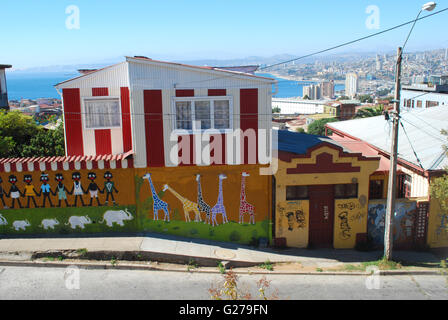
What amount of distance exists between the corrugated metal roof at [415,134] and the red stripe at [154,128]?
7608 mm

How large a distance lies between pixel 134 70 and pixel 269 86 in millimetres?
4570

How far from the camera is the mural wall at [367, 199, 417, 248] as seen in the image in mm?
14867

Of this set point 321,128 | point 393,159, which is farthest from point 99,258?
point 321,128

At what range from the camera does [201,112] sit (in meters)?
13.9

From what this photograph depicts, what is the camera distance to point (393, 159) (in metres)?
12.9

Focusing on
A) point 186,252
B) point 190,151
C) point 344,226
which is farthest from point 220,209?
point 344,226

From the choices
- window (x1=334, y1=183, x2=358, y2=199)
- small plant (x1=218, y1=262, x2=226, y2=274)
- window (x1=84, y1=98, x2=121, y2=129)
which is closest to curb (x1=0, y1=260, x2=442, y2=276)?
small plant (x1=218, y1=262, x2=226, y2=274)

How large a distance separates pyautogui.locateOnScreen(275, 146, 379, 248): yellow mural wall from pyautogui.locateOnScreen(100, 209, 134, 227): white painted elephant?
5.26 meters

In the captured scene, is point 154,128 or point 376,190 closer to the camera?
point 154,128

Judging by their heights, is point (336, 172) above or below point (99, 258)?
above

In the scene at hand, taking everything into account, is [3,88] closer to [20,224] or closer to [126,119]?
[126,119]

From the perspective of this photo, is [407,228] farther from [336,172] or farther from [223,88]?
[223,88]

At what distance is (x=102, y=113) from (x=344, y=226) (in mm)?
9744

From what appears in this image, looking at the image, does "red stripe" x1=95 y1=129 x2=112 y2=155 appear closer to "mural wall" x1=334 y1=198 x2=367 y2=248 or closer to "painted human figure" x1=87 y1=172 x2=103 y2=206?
"painted human figure" x1=87 y1=172 x2=103 y2=206
